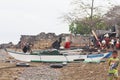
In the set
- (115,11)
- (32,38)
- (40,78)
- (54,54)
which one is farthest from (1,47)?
(40,78)

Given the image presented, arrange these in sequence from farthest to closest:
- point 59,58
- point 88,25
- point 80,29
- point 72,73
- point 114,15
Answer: point 80,29
point 88,25
point 114,15
point 59,58
point 72,73

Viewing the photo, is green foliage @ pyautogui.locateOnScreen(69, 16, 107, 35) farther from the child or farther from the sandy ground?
the child

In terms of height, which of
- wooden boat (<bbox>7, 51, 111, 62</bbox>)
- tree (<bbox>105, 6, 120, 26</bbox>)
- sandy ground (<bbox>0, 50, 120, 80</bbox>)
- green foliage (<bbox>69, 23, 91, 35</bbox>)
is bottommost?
sandy ground (<bbox>0, 50, 120, 80</bbox>)

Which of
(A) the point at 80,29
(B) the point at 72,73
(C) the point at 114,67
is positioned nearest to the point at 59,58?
(B) the point at 72,73

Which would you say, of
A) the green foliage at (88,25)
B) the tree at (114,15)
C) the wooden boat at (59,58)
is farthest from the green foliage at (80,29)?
the wooden boat at (59,58)

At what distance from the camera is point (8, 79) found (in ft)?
77.3

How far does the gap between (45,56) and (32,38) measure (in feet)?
80.4

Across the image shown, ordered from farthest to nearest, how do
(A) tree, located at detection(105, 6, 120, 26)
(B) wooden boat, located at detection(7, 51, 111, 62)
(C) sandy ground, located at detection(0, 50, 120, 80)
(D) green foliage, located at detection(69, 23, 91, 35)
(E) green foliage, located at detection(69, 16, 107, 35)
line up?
(D) green foliage, located at detection(69, 23, 91, 35)
(E) green foliage, located at detection(69, 16, 107, 35)
(A) tree, located at detection(105, 6, 120, 26)
(B) wooden boat, located at detection(7, 51, 111, 62)
(C) sandy ground, located at detection(0, 50, 120, 80)

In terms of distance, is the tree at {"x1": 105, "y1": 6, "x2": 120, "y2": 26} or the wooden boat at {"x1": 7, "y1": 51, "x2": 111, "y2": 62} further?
the tree at {"x1": 105, "y1": 6, "x2": 120, "y2": 26}

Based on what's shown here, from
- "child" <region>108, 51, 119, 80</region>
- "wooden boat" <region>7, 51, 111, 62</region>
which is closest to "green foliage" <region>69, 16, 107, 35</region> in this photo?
"wooden boat" <region>7, 51, 111, 62</region>

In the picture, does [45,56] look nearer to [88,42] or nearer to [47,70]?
[47,70]

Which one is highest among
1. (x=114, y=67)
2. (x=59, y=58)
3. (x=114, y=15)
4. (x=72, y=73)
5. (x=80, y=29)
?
(x=114, y=15)

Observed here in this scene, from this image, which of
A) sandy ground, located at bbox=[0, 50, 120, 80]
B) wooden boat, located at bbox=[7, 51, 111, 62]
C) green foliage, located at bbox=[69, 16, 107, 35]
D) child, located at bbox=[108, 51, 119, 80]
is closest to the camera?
child, located at bbox=[108, 51, 119, 80]

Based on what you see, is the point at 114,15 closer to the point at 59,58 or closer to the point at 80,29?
the point at 80,29
